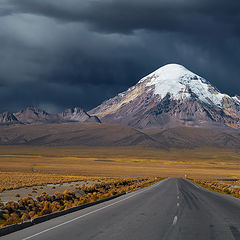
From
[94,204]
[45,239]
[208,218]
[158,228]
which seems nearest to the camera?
[45,239]

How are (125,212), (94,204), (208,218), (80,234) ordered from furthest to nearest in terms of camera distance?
(94,204), (125,212), (208,218), (80,234)

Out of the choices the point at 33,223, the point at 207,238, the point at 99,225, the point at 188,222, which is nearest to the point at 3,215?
the point at 33,223

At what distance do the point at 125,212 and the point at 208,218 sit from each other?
4.25m

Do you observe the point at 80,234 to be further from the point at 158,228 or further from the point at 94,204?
the point at 94,204

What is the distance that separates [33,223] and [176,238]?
6.12 m

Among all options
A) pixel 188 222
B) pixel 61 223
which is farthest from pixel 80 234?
pixel 188 222

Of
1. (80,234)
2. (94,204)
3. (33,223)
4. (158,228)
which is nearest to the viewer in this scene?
(80,234)

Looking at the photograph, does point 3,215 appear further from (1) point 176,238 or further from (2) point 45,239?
(1) point 176,238

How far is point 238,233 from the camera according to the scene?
45.1 feet

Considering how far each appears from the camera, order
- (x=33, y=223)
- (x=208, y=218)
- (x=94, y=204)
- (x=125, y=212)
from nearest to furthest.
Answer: (x=33, y=223) < (x=208, y=218) < (x=125, y=212) < (x=94, y=204)

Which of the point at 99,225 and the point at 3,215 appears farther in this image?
the point at 3,215

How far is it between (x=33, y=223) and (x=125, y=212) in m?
5.68

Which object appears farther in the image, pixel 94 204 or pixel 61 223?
pixel 94 204

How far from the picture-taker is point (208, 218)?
58.7ft
